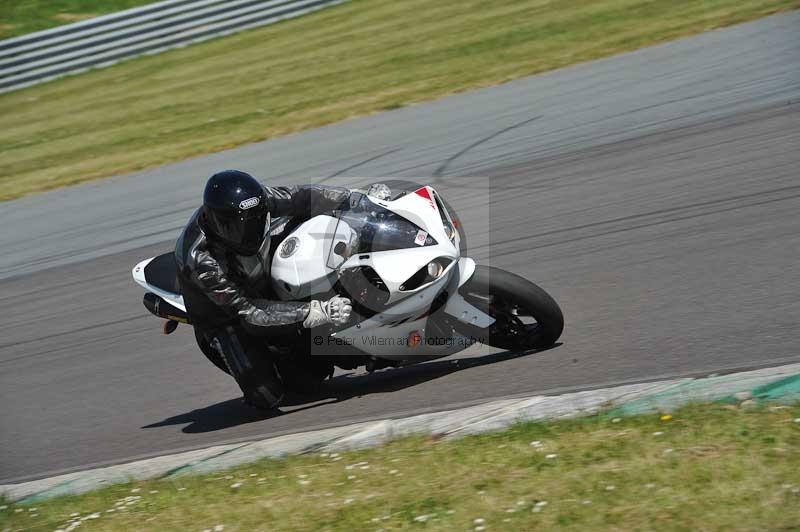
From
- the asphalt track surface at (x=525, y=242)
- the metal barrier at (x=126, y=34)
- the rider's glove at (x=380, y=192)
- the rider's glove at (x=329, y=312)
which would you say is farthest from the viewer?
the metal barrier at (x=126, y=34)

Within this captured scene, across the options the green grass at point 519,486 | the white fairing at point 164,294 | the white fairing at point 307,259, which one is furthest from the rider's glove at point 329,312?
the white fairing at point 164,294

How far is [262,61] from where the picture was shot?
1873 cm

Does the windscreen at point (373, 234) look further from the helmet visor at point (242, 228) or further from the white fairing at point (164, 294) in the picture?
the white fairing at point (164, 294)

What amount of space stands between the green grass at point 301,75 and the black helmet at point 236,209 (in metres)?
8.35

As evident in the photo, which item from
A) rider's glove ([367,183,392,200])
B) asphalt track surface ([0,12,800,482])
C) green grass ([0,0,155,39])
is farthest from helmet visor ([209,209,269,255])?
green grass ([0,0,155,39])

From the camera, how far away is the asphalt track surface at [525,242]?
5.61 m

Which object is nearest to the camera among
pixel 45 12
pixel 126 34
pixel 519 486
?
pixel 519 486

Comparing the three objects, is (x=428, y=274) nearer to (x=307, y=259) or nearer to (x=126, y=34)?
(x=307, y=259)

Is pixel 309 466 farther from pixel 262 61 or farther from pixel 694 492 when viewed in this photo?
pixel 262 61

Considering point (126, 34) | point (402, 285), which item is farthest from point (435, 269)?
point (126, 34)

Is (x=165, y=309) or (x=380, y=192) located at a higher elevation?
(x=380, y=192)

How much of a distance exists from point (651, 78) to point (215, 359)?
7.67 meters

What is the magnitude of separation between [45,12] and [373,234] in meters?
20.9

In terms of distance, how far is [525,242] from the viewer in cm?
771
